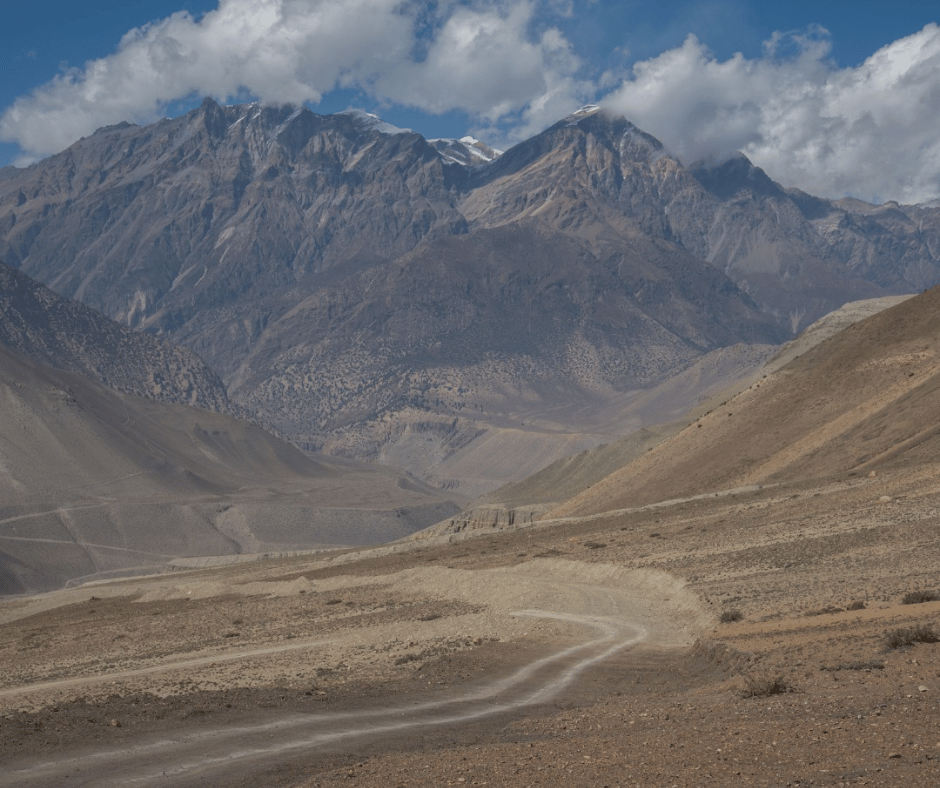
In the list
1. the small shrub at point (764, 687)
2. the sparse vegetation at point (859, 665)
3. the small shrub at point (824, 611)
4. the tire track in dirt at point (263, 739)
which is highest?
the tire track in dirt at point (263, 739)

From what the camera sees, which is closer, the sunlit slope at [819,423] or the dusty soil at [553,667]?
the dusty soil at [553,667]

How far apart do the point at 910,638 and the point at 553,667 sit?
269 inches

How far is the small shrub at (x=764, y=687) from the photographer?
683 inches

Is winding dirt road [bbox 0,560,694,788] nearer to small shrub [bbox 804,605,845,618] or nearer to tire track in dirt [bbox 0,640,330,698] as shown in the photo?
tire track in dirt [bbox 0,640,330,698]

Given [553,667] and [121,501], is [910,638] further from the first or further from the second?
[121,501]

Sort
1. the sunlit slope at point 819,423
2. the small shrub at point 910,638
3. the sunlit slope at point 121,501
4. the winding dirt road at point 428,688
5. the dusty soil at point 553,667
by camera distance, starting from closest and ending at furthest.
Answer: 1. the dusty soil at point 553,667
2. the winding dirt road at point 428,688
3. the small shrub at point 910,638
4. the sunlit slope at point 819,423
5. the sunlit slope at point 121,501

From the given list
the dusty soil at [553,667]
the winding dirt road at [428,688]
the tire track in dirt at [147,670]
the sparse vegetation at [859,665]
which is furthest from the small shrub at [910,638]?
the tire track in dirt at [147,670]

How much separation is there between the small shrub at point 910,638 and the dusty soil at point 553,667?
0.35ft

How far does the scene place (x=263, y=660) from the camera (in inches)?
993

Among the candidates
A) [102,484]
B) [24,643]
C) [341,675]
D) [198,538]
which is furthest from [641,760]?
[102,484]

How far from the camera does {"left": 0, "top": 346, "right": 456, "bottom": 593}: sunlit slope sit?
13275cm

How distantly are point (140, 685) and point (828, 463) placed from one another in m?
35.7

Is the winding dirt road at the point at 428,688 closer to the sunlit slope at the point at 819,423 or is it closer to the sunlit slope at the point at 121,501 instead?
the sunlit slope at the point at 819,423

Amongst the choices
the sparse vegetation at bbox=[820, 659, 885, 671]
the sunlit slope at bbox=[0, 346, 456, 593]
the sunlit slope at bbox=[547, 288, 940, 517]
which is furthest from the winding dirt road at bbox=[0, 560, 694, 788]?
the sunlit slope at bbox=[0, 346, 456, 593]
